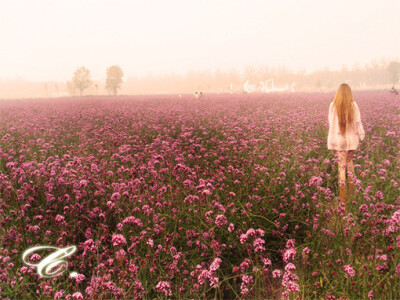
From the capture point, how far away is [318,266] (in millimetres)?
2920

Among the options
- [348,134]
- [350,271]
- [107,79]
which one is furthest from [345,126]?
[107,79]

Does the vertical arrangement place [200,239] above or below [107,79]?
below

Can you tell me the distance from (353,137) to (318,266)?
2.77 meters

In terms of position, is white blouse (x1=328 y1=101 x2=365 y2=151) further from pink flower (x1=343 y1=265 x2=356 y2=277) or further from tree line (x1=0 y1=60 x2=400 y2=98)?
tree line (x1=0 y1=60 x2=400 y2=98)

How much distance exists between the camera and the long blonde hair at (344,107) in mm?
4664

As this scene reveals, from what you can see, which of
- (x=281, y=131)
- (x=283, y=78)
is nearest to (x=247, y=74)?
(x=283, y=78)

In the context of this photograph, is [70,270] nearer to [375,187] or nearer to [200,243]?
[200,243]

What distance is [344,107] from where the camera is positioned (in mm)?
4691

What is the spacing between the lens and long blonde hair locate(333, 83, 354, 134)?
466 centimetres

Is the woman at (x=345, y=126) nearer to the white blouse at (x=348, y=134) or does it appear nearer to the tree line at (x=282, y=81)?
the white blouse at (x=348, y=134)

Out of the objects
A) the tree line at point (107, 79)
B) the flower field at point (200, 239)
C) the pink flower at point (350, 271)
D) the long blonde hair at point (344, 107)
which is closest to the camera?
the pink flower at point (350, 271)

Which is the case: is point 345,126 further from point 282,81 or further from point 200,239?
point 282,81

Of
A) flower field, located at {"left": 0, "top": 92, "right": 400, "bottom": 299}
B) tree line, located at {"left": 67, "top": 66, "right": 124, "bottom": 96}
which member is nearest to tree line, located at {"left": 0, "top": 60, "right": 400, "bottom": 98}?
tree line, located at {"left": 67, "top": 66, "right": 124, "bottom": 96}

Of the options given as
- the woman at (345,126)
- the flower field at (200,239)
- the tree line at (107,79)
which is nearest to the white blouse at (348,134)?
the woman at (345,126)
